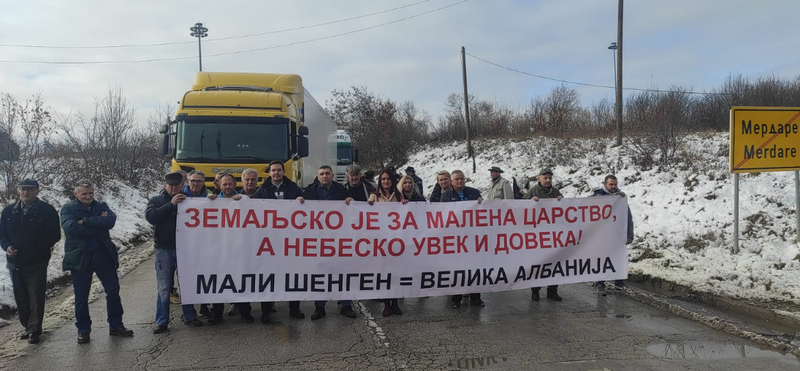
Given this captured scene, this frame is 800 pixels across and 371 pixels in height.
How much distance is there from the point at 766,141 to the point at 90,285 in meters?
10.1

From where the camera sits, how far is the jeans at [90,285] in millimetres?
4938

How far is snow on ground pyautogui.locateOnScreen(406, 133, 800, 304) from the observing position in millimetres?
6883

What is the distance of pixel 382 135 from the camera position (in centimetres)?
3638

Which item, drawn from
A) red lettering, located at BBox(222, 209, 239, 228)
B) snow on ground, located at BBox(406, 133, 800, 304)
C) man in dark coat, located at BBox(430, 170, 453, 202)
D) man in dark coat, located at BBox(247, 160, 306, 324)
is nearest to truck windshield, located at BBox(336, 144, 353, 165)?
snow on ground, located at BBox(406, 133, 800, 304)

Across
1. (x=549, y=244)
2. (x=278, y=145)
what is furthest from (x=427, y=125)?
(x=549, y=244)

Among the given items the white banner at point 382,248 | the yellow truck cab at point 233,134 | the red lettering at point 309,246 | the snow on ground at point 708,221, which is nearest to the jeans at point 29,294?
the white banner at point 382,248

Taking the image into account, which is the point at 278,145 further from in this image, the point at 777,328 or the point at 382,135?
the point at 382,135

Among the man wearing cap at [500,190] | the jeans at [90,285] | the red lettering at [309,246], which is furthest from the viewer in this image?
the man wearing cap at [500,190]

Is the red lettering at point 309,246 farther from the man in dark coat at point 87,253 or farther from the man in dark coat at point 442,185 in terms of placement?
the man in dark coat at point 87,253

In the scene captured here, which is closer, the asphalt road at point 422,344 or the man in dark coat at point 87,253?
the asphalt road at point 422,344

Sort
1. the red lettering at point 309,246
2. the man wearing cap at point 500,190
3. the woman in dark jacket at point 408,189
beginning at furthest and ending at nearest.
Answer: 1. the man wearing cap at point 500,190
2. the woman in dark jacket at point 408,189
3. the red lettering at point 309,246

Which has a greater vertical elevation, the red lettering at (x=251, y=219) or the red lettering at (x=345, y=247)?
the red lettering at (x=251, y=219)

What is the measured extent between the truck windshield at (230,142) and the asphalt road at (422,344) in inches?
149

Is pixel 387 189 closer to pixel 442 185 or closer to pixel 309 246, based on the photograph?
pixel 442 185
